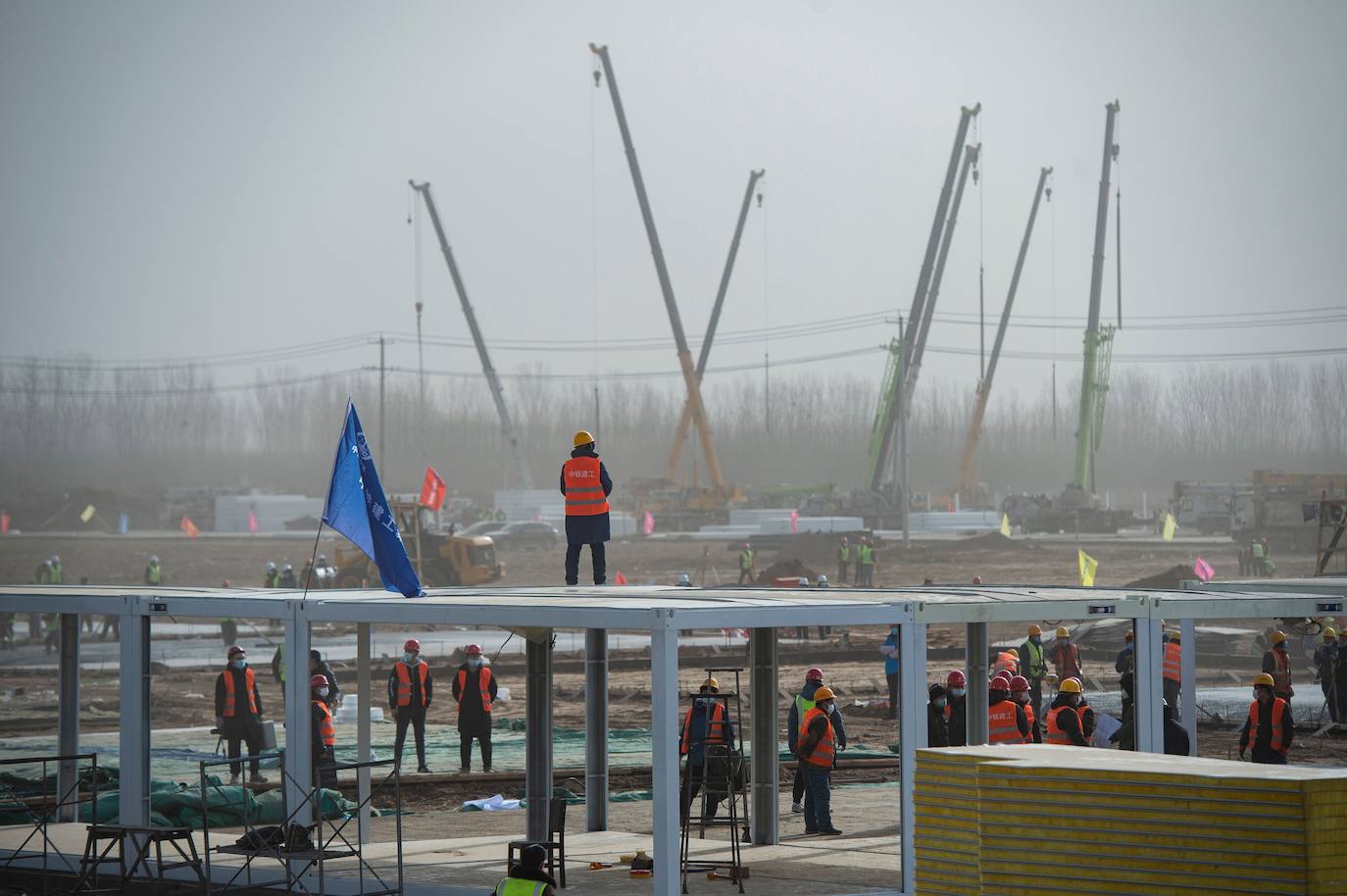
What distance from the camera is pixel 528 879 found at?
27.6ft

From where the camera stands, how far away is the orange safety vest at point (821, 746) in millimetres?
14531

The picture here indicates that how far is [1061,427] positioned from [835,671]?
102 metres

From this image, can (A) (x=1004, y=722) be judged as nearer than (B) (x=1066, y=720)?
No

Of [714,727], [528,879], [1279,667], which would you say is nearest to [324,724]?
[714,727]

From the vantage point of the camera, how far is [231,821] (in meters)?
15.9

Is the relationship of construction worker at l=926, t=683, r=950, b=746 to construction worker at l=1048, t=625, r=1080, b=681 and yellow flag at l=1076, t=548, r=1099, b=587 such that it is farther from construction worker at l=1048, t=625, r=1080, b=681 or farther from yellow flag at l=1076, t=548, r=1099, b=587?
yellow flag at l=1076, t=548, r=1099, b=587

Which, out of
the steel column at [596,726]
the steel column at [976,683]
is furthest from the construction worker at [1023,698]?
the steel column at [596,726]

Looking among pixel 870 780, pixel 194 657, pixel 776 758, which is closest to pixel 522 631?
pixel 776 758

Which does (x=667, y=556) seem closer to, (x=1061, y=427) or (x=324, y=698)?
(x=324, y=698)

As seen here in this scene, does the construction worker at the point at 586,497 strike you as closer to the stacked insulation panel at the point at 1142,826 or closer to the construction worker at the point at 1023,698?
the construction worker at the point at 1023,698

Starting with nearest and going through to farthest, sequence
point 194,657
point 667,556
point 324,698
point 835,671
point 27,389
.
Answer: point 324,698 → point 835,671 → point 194,657 → point 667,556 → point 27,389

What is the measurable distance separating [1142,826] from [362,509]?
22.2 feet

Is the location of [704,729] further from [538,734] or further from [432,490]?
[432,490]

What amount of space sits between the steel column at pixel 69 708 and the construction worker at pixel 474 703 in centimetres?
466
